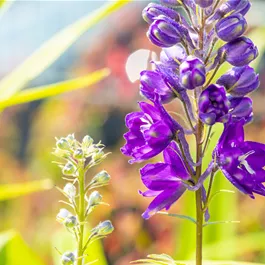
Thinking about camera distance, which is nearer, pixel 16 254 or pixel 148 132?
pixel 148 132

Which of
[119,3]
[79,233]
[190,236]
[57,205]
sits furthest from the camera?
[57,205]

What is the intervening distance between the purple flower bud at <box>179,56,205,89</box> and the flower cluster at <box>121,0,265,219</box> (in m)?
0.01

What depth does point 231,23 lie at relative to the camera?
0.71 metres

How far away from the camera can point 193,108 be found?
724 millimetres

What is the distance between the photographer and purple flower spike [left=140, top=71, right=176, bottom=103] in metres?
0.71

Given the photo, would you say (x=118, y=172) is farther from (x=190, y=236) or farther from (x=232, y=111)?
(x=232, y=111)

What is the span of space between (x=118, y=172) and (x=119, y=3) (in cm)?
148

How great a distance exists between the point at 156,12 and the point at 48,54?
655 millimetres

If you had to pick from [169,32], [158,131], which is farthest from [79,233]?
[169,32]

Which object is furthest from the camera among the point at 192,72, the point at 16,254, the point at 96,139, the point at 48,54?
the point at 96,139

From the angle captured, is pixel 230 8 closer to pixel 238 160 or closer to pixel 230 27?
pixel 230 27

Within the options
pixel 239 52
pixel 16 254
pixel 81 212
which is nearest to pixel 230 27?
pixel 239 52

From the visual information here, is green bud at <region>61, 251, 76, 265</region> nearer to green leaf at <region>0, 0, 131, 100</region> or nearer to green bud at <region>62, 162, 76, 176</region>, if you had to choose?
green bud at <region>62, 162, 76, 176</region>

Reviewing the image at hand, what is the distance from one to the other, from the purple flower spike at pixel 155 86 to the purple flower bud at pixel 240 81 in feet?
0.22
